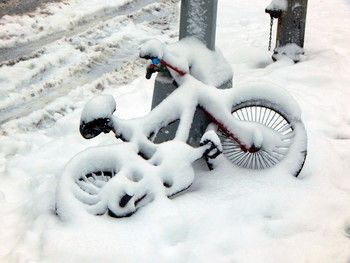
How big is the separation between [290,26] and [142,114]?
249 centimetres

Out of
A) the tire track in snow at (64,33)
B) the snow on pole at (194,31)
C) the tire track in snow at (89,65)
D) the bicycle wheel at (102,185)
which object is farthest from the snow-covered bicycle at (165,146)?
the tire track in snow at (64,33)

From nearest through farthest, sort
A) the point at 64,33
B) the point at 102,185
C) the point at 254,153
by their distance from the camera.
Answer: the point at 102,185 → the point at 254,153 → the point at 64,33

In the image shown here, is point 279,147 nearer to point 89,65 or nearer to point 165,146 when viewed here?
point 165,146

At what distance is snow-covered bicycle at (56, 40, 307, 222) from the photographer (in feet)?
12.2

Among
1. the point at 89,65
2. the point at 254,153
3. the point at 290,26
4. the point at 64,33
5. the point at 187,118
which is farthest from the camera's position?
the point at 64,33

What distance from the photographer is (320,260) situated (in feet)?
11.4

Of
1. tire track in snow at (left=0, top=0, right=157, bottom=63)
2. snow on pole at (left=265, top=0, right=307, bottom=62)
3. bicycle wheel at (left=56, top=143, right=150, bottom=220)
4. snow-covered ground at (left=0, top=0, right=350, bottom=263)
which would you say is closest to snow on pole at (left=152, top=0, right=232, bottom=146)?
snow-covered ground at (left=0, top=0, right=350, bottom=263)

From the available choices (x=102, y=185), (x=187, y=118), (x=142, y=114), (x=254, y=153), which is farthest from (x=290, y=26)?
(x=102, y=185)

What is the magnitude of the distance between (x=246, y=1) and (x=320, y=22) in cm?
221

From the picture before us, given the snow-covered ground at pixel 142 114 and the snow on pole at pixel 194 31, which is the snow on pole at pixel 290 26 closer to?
the snow-covered ground at pixel 142 114

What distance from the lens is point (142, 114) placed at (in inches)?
229

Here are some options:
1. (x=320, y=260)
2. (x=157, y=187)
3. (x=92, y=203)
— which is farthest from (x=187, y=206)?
(x=320, y=260)

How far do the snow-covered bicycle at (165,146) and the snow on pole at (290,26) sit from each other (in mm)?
2798

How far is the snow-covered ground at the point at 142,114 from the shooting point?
11.6ft
